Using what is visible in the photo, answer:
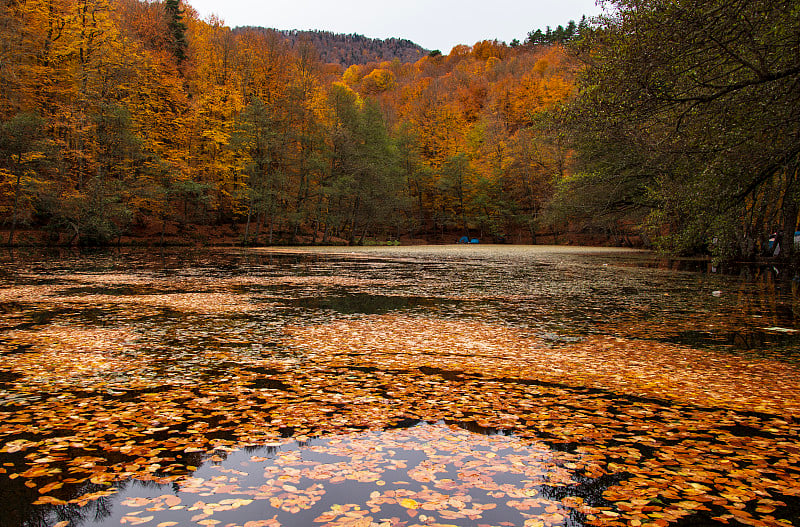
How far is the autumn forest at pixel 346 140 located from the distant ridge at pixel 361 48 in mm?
101687

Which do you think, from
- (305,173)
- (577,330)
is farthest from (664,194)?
(305,173)

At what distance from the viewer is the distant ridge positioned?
506 feet

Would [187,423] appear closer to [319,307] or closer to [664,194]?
[319,307]

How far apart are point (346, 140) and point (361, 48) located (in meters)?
143


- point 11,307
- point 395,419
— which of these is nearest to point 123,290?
point 11,307

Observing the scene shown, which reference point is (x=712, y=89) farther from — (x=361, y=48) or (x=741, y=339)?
(x=361, y=48)

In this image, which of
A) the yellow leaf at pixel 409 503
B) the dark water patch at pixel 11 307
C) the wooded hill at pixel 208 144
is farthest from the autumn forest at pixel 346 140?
the dark water patch at pixel 11 307

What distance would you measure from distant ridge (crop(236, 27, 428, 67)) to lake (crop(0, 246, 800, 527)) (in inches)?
6082

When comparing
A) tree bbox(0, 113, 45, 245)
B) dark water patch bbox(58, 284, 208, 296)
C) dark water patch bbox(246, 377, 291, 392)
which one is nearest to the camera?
dark water patch bbox(246, 377, 291, 392)

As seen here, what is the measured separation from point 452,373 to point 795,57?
31.8ft

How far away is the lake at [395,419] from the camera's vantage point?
9.32 ft

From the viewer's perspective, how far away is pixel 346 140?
42.7m

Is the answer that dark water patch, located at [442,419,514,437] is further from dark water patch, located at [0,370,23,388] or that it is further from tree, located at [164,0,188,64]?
tree, located at [164,0,188,64]

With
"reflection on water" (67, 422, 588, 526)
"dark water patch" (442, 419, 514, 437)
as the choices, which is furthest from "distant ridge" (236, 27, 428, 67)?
"reflection on water" (67, 422, 588, 526)
